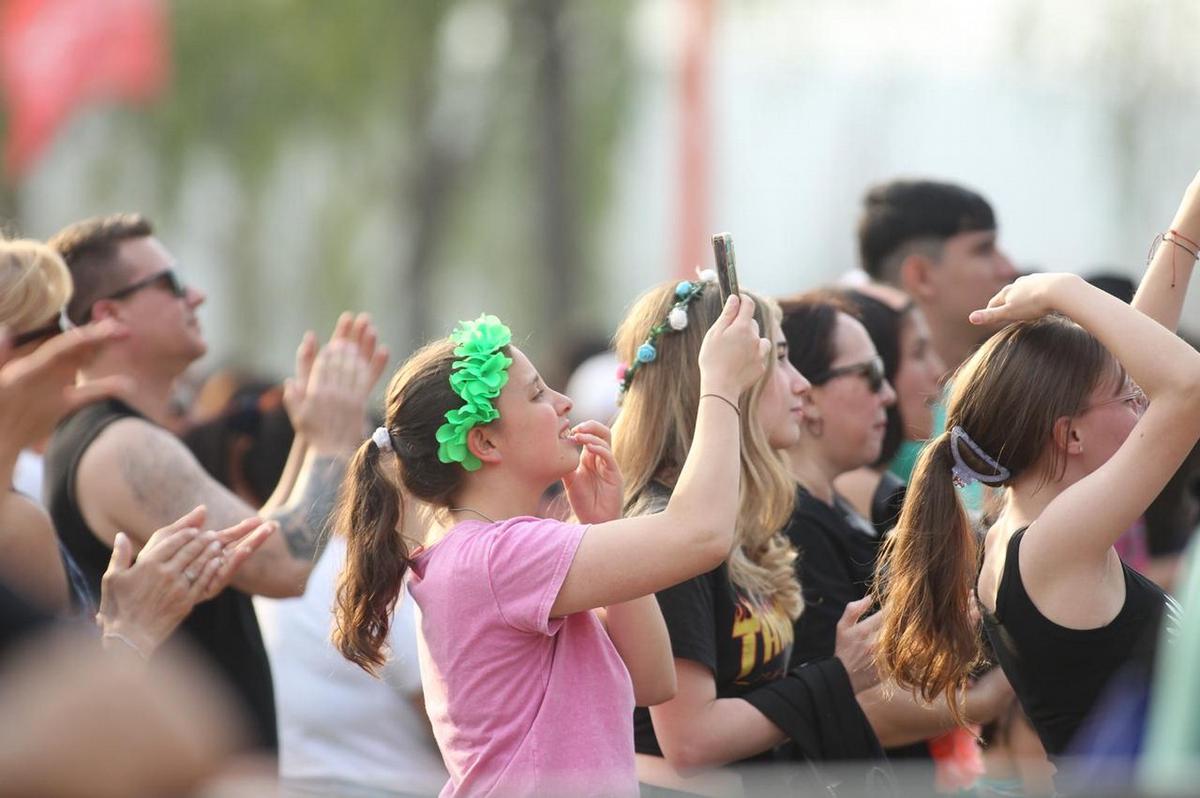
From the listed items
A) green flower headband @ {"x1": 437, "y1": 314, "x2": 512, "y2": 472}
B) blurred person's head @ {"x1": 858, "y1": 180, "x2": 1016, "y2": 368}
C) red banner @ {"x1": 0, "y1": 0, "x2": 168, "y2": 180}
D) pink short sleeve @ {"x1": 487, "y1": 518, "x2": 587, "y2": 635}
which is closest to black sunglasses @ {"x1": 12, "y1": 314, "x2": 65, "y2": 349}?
green flower headband @ {"x1": 437, "y1": 314, "x2": 512, "y2": 472}

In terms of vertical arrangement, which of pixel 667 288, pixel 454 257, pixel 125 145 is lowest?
pixel 454 257

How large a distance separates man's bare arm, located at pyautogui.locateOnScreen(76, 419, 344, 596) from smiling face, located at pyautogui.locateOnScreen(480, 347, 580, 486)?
0.98 m

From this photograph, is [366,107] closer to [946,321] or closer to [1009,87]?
[1009,87]

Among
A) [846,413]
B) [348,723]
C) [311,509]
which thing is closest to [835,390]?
[846,413]

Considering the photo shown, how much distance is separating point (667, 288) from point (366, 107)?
18.1 meters

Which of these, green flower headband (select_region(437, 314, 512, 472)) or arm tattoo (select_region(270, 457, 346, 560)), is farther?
arm tattoo (select_region(270, 457, 346, 560))

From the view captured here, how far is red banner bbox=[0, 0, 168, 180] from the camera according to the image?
56.2 feet

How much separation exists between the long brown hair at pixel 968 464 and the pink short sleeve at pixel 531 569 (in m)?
0.76

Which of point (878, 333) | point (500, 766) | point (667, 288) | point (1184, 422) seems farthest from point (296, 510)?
point (1184, 422)

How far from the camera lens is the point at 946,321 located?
19.1 feet

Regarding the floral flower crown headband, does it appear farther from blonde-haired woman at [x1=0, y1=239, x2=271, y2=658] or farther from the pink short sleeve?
blonde-haired woman at [x1=0, y1=239, x2=271, y2=658]

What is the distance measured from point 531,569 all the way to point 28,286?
1.62 metres

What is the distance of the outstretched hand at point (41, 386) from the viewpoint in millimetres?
3375

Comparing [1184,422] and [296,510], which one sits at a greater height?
[1184,422]
